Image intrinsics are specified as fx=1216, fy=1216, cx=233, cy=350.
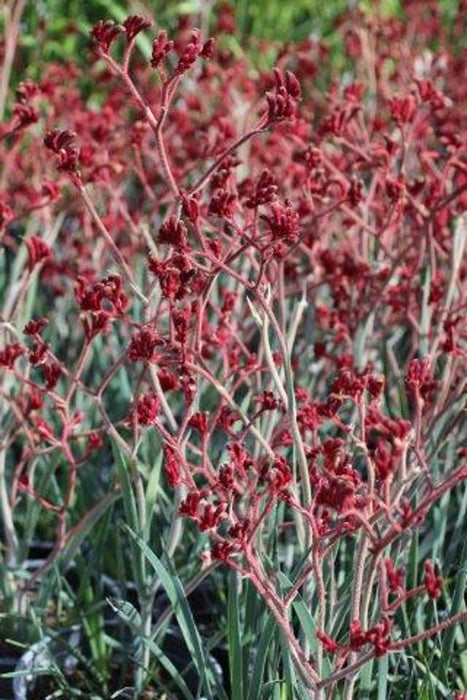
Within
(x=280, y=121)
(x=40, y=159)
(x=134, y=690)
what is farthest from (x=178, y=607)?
(x=40, y=159)

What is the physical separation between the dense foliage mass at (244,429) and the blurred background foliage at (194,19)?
202cm

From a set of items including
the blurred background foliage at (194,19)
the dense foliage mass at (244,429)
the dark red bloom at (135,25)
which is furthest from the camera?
the blurred background foliage at (194,19)

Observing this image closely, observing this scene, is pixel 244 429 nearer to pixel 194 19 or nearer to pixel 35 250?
pixel 35 250

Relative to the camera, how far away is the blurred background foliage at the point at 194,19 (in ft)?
18.6

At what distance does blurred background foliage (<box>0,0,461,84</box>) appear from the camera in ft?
18.6

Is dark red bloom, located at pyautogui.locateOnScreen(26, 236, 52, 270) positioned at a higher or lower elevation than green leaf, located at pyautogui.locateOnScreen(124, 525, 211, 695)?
higher

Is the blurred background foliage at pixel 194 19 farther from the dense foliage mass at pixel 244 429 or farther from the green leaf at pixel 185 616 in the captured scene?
the green leaf at pixel 185 616

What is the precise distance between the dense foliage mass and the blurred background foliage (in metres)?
2.02

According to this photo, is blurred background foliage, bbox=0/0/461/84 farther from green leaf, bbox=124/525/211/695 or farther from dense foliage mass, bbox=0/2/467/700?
green leaf, bbox=124/525/211/695

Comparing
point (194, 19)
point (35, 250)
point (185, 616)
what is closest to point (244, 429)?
point (185, 616)

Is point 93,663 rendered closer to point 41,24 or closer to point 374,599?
point 374,599

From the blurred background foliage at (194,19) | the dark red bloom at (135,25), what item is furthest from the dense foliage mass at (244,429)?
the blurred background foliage at (194,19)

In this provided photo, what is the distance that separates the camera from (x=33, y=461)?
2410mm

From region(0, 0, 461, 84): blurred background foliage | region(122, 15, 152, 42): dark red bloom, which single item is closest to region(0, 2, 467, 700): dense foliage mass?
region(122, 15, 152, 42): dark red bloom
